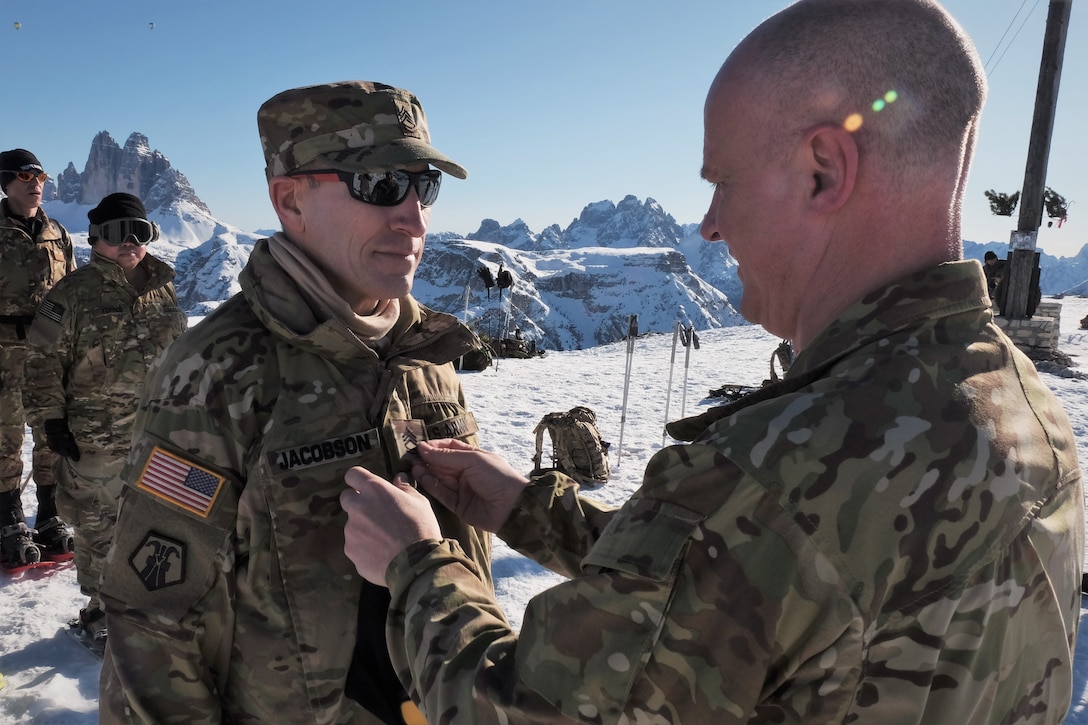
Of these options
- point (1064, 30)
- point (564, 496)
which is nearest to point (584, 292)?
point (1064, 30)

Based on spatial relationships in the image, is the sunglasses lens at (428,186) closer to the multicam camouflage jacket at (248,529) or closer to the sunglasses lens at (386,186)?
the sunglasses lens at (386,186)

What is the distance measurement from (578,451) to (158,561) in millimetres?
5148

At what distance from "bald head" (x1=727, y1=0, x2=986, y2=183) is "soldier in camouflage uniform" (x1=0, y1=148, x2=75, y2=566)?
559cm

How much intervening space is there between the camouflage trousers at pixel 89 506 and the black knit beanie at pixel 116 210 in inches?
61.9

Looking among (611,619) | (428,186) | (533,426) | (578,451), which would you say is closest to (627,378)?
(533,426)

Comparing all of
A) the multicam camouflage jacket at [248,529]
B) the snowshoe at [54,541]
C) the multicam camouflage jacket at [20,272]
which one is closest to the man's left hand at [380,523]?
the multicam camouflage jacket at [248,529]

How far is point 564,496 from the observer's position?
193 centimetres

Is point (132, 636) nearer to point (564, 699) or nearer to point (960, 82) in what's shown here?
point (564, 699)

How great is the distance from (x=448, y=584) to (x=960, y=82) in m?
1.26

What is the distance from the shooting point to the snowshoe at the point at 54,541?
192 inches

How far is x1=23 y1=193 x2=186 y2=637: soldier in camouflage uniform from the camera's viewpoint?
4.23 m

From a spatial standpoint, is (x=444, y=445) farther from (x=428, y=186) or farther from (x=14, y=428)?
(x=14, y=428)

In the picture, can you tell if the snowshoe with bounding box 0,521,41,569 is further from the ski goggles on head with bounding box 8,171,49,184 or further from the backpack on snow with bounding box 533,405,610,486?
the backpack on snow with bounding box 533,405,610,486

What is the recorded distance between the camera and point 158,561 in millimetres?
1540
